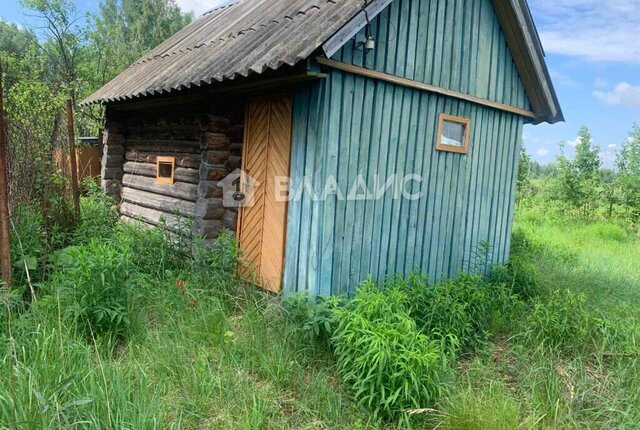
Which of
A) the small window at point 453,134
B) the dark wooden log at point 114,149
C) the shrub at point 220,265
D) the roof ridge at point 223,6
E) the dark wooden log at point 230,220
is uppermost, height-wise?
the roof ridge at point 223,6

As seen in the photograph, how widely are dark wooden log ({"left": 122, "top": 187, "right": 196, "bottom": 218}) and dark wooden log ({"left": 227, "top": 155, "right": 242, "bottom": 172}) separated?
891 millimetres

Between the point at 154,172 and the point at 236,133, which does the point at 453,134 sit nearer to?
the point at 236,133

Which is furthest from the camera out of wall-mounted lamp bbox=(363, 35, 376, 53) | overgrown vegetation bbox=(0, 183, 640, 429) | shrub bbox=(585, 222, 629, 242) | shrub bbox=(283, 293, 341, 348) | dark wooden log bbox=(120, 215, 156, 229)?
shrub bbox=(585, 222, 629, 242)

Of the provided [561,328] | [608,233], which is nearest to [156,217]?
[561,328]

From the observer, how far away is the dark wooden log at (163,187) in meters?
6.46

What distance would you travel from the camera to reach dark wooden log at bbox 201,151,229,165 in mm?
5754

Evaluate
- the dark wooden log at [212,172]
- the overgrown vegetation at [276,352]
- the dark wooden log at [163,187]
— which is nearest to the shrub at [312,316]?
the overgrown vegetation at [276,352]

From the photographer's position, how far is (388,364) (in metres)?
3.41

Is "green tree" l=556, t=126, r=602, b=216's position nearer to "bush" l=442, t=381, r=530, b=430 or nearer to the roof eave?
the roof eave

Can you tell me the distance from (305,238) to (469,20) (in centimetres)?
379

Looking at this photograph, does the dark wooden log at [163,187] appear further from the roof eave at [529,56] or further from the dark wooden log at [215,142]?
the roof eave at [529,56]

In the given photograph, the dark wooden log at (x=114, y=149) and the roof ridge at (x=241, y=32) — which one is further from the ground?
the roof ridge at (x=241, y=32)

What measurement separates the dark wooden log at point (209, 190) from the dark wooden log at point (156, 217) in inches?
19.5

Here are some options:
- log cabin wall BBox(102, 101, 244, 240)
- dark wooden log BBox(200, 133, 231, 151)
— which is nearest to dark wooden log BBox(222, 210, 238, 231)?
log cabin wall BBox(102, 101, 244, 240)
